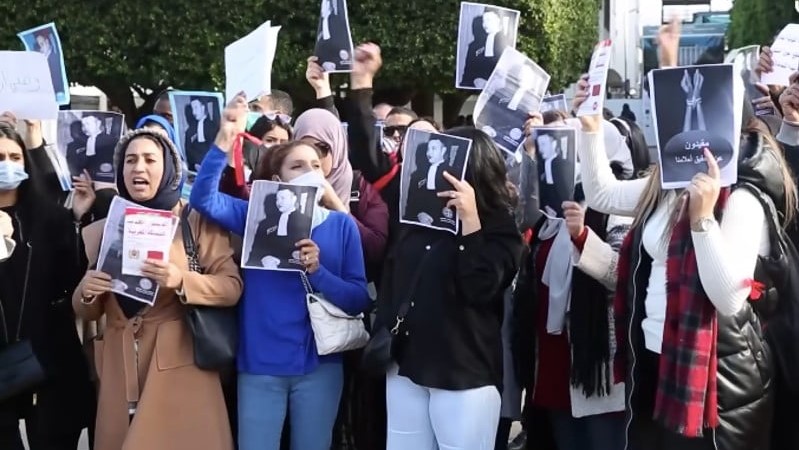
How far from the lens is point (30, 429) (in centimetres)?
412

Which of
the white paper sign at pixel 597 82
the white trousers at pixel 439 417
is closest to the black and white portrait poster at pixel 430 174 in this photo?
the white paper sign at pixel 597 82

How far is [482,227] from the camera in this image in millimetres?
3637

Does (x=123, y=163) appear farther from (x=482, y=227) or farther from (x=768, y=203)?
(x=768, y=203)

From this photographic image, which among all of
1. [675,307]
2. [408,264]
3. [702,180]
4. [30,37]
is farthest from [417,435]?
[30,37]

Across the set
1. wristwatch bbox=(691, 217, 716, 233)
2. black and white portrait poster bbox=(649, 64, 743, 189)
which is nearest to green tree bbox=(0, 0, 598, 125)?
black and white portrait poster bbox=(649, 64, 743, 189)

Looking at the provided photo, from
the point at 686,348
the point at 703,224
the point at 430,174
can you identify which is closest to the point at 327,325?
the point at 430,174

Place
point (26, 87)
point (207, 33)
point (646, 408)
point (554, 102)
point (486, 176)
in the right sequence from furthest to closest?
point (207, 33) → point (554, 102) → point (26, 87) → point (486, 176) → point (646, 408)

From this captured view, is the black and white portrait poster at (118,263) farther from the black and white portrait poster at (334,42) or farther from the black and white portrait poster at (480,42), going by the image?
the black and white portrait poster at (480,42)

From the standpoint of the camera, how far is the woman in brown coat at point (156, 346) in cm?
371

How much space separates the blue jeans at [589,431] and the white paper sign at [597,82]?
1.30 meters

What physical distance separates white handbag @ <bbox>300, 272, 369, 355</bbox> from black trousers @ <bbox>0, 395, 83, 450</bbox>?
3.97ft

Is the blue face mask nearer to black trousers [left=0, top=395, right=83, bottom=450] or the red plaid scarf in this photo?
black trousers [left=0, top=395, right=83, bottom=450]

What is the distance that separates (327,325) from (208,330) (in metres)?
0.45

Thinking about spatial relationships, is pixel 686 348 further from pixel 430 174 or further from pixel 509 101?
pixel 509 101
